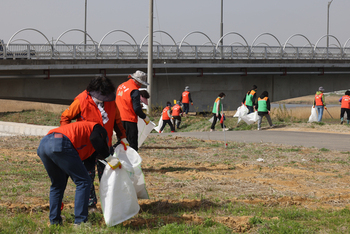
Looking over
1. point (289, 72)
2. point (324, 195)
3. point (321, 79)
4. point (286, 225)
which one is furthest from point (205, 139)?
point (321, 79)

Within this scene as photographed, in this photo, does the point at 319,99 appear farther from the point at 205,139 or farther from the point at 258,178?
the point at 258,178

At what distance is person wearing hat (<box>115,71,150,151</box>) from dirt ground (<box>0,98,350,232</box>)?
2.89ft

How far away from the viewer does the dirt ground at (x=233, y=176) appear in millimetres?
5543

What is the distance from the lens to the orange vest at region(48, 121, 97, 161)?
421cm

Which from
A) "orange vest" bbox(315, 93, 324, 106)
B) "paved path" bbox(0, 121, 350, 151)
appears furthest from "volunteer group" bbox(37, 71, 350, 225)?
"orange vest" bbox(315, 93, 324, 106)

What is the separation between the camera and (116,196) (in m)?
4.39

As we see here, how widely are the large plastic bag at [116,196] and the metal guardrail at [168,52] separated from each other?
20947 mm

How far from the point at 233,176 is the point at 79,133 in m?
4.11

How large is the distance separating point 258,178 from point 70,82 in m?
20.8

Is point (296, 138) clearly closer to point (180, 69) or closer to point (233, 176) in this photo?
point (233, 176)

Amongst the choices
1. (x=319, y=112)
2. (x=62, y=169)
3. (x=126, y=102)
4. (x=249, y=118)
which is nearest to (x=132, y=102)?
(x=126, y=102)

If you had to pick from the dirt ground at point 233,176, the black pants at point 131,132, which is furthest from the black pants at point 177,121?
the black pants at point 131,132

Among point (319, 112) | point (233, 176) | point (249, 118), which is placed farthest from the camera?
point (319, 112)

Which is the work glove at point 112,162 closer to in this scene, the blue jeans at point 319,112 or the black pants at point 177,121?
the black pants at point 177,121
